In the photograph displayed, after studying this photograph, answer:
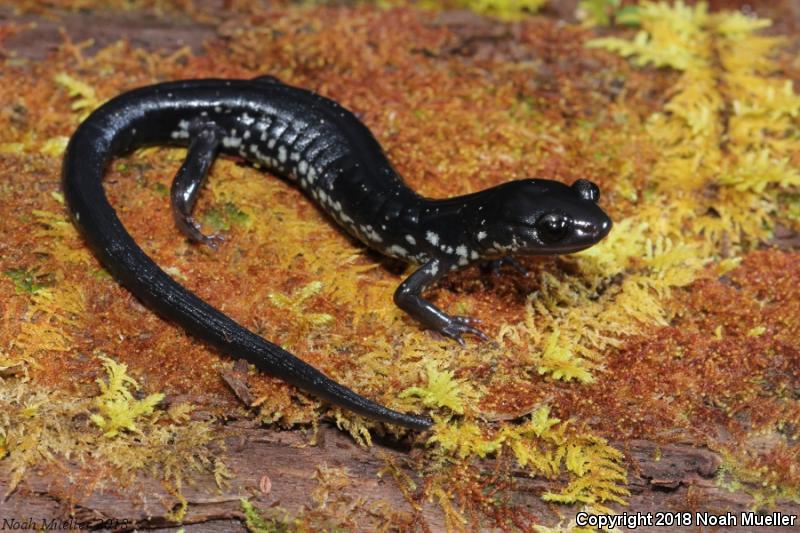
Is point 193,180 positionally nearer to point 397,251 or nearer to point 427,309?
point 397,251

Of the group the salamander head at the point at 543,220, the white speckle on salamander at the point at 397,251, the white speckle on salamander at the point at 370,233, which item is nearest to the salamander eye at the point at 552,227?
the salamander head at the point at 543,220

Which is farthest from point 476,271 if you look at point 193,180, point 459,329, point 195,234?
point 193,180

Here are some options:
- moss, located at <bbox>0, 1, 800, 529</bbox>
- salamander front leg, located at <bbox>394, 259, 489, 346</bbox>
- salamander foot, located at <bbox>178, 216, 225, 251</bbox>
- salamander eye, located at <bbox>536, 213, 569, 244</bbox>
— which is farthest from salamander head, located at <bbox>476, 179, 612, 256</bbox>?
salamander foot, located at <bbox>178, 216, 225, 251</bbox>

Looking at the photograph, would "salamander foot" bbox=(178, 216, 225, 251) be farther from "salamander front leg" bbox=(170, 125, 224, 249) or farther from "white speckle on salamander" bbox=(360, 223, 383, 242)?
"white speckle on salamander" bbox=(360, 223, 383, 242)

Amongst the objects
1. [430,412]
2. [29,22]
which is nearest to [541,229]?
[430,412]

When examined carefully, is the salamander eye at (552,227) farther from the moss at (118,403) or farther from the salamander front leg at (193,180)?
the moss at (118,403)

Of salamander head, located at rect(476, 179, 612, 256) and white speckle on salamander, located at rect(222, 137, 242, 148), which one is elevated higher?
white speckle on salamander, located at rect(222, 137, 242, 148)

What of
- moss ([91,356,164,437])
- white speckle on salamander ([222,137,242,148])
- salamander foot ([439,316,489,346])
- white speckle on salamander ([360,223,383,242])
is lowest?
moss ([91,356,164,437])

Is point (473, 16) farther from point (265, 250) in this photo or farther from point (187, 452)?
point (187, 452)
